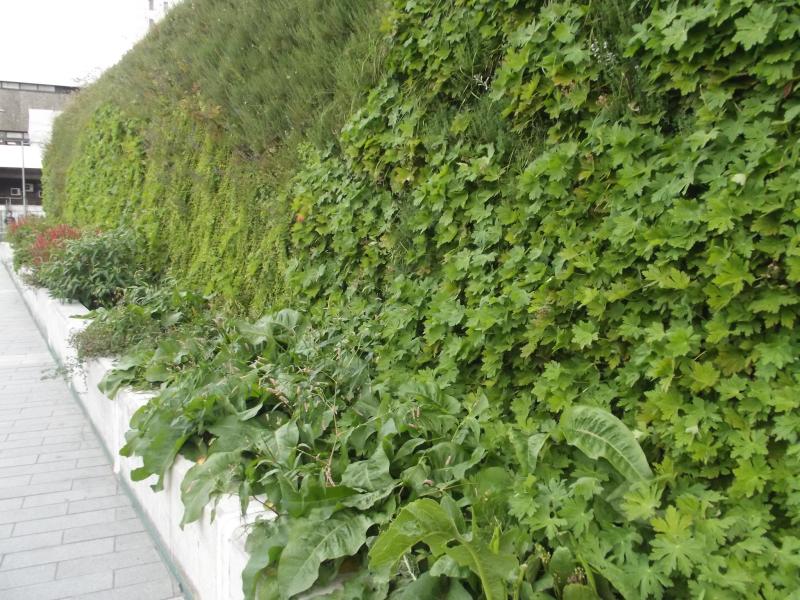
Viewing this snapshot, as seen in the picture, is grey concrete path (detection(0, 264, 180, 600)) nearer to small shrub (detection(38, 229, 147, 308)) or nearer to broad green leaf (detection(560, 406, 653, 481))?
small shrub (detection(38, 229, 147, 308))

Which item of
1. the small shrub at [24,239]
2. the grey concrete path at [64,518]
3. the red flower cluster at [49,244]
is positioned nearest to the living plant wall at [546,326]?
the grey concrete path at [64,518]

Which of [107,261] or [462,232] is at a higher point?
[462,232]

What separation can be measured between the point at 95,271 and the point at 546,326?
21.4 ft

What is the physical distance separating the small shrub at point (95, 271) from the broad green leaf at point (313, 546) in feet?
18.5

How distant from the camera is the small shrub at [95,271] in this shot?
7.24m

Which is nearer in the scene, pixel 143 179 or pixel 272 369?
pixel 272 369

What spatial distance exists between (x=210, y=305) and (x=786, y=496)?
4971 millimetres

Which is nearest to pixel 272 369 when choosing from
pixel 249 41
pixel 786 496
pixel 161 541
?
pixel 161 541

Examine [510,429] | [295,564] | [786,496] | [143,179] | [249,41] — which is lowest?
[295,564]

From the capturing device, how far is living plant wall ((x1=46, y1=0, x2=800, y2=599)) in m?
1.84

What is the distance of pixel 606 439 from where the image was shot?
212 centimetres

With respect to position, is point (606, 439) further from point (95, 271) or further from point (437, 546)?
point (95, 271)

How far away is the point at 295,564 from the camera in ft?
6.83

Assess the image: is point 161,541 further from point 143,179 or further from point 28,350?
point 143,179
